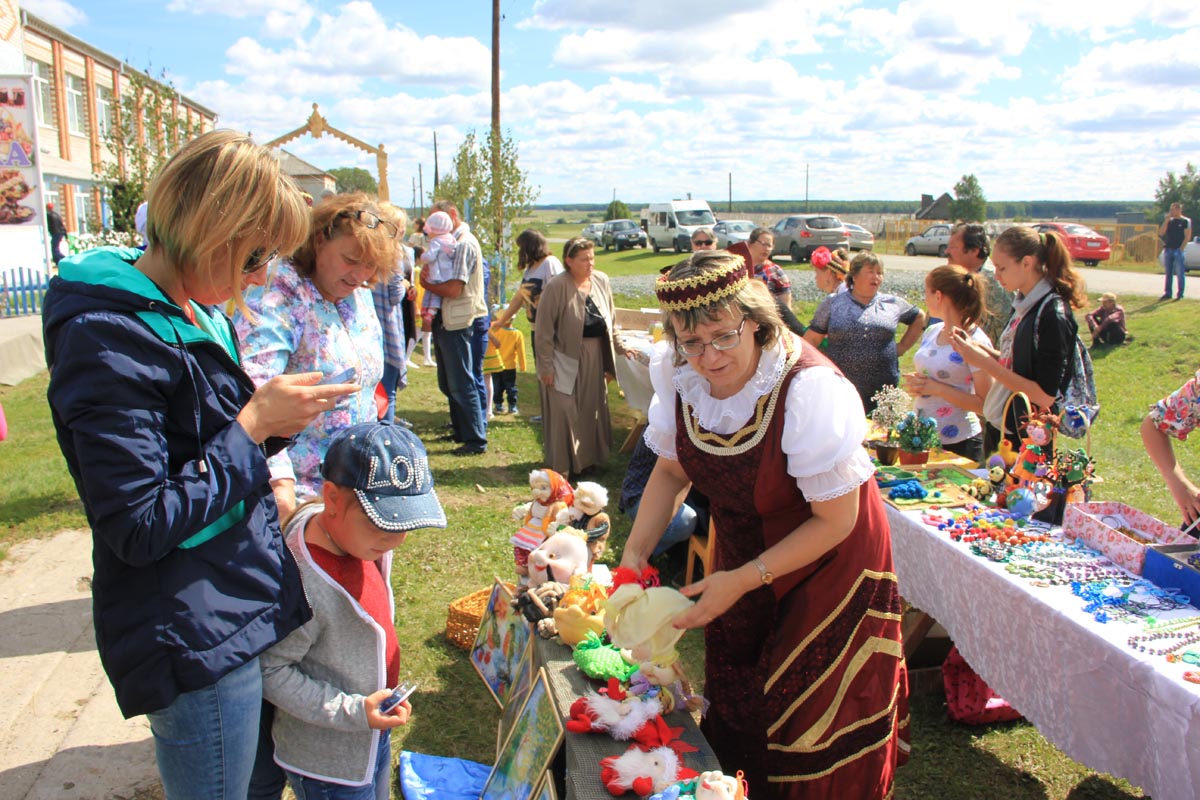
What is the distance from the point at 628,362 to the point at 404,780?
13.4 feet

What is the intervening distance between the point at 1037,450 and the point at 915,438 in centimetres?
75

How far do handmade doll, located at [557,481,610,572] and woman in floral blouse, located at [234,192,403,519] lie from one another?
0.97m

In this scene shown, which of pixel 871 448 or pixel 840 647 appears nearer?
pixel 840 647

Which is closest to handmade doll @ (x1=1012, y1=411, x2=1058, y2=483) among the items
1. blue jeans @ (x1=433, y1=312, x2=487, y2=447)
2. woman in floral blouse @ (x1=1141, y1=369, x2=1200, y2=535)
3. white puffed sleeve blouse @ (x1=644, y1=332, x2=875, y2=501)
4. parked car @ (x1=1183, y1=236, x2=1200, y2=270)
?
woman in floral blouse @ (x1=1141, y1=369, x2=1200, y2=535)

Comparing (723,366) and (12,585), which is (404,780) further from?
(12,585)

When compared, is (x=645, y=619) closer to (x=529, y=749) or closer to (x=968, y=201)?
(x=529, y=749)

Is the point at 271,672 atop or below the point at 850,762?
atop

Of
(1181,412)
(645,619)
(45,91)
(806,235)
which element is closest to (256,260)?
(645,619)

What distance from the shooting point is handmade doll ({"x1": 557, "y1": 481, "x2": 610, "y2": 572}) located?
10.2ft

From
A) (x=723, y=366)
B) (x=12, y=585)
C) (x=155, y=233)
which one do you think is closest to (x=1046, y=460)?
(x=723, y=366)

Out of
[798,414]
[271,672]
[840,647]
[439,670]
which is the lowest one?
[439,670]

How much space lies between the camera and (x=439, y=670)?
137 inches

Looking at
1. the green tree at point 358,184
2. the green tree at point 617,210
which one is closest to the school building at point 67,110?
the green tree at point 358,184

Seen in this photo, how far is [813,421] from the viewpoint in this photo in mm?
1812
